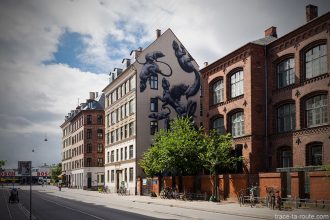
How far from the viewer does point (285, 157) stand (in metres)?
35.6

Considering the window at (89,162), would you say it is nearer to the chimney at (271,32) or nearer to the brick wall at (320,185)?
the chimney at (271,32)

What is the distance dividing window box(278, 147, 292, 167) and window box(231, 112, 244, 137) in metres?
4.63

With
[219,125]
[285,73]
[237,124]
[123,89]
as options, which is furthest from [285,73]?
[123,89]

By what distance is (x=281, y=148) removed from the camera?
35844 millimetres

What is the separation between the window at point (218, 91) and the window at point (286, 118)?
834 centimetres

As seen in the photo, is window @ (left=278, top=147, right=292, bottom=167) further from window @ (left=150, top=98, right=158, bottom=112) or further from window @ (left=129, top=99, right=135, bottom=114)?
window @ (left=129, top=99, right=135, bottom=114)

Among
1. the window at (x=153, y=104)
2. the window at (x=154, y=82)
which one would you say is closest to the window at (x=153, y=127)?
the window at (x=153, y=104)

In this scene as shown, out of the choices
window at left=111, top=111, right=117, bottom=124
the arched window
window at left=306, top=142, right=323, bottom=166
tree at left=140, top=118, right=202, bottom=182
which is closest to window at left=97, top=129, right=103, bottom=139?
window at left=111, top=111, right=117, bottom=124

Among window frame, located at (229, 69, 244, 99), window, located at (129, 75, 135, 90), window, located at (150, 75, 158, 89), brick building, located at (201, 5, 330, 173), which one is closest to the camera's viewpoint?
brick building, located at (201, 5, 330, 173)

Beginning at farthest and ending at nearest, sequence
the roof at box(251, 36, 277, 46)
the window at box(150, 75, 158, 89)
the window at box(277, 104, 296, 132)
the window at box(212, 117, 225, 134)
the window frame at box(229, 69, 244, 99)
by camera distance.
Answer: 1. the window at box(150, 75, 158, 89)
2. the window at box(212, 117, 225, 134)
3. the window frame at box(229, 69, 244, 99)
4. the roof at box(251, 36, 277, 46)
5. the window at box(277, 104, 296, 132)

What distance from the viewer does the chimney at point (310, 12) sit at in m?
35.9

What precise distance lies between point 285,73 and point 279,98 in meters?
2.34

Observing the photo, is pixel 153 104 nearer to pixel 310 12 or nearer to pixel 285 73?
pixel 285 73

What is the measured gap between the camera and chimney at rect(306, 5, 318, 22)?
35875 millimetres
